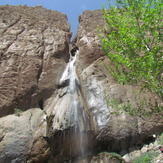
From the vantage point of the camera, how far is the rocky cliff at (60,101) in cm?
1295

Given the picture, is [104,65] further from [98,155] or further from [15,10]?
[15,10]

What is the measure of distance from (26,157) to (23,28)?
1446 cm

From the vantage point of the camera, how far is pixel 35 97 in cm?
1655

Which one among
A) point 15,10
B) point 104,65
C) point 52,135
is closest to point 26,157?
point 52,135

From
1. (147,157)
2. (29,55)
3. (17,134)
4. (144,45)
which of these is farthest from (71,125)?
(29,55)

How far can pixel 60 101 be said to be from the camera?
48.8ft

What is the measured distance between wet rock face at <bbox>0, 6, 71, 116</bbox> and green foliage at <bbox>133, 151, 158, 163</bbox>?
861 centimetres

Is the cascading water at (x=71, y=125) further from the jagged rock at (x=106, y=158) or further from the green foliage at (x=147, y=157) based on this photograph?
the green foliage at (x=147, y=157)

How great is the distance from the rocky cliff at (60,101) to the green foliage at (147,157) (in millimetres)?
1014

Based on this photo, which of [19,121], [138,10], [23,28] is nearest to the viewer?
[138,10]

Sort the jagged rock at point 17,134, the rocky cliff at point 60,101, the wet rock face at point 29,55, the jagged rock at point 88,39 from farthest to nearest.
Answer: the jagged rock at point 88,39 → the wet rock face at point 29,55 → the rocky cliff at point 60,101 → the jagged rock at point 17,134

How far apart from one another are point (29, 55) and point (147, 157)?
13068 millimetres

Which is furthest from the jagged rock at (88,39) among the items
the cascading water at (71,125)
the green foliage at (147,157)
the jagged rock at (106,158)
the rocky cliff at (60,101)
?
the green foliage at (147,157)

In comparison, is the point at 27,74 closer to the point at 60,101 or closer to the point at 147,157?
the point at 60,101
